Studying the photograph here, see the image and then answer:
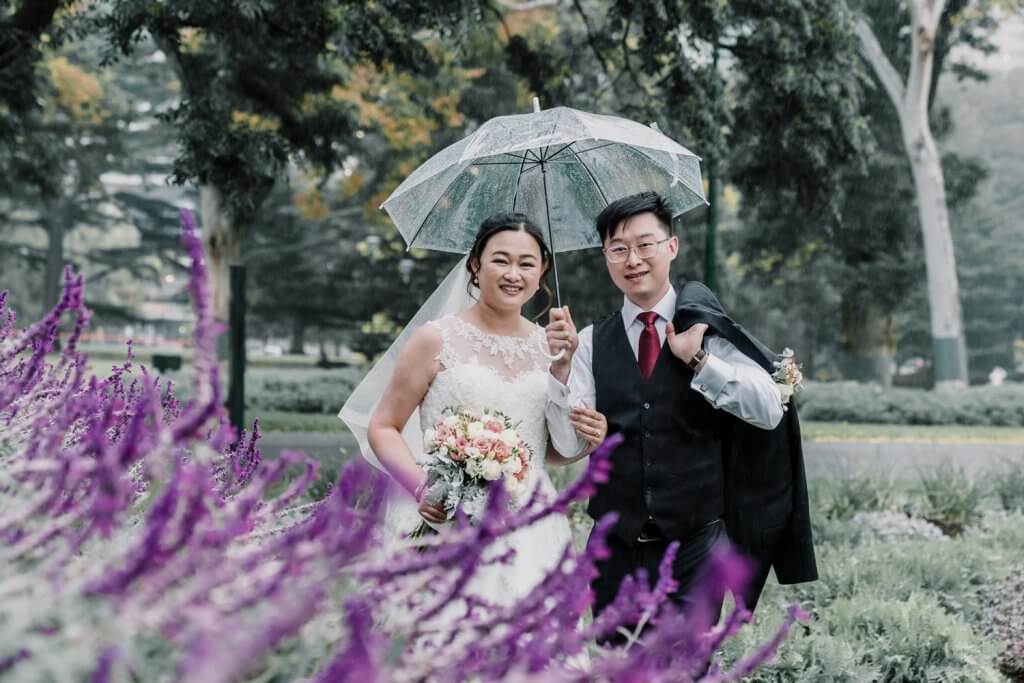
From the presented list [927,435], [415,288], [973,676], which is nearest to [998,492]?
[973,676]

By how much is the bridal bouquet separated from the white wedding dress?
317 millimetres

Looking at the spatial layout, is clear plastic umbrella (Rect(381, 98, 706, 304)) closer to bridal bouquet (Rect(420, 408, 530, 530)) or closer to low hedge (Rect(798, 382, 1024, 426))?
bridal bouquet (Rect(420, 408, 530, 530))

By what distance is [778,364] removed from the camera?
11.5ft

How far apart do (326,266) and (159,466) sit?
3385 cm

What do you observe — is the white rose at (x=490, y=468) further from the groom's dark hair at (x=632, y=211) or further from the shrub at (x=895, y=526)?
the shrub at (x=895, y=526)

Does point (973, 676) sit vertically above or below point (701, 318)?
below

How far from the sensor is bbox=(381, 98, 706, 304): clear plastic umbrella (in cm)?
429

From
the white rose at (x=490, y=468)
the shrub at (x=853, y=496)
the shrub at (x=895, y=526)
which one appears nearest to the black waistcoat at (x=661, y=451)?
the white rose at (x=490, y=468)

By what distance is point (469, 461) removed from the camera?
3100 millimetres

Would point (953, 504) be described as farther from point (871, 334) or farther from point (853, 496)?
point (871, 334)

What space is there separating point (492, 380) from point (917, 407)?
63.8 ft

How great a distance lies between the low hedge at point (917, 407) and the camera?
2098cm

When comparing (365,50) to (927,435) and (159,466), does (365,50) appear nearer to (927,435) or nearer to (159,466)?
(159,466)

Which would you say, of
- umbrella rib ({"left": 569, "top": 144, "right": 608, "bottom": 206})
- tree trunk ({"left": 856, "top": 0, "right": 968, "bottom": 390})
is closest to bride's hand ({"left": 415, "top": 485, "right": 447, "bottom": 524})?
umbrella rib ({"left": 569, "top": 144, "right": 608, "bottom": 206})
